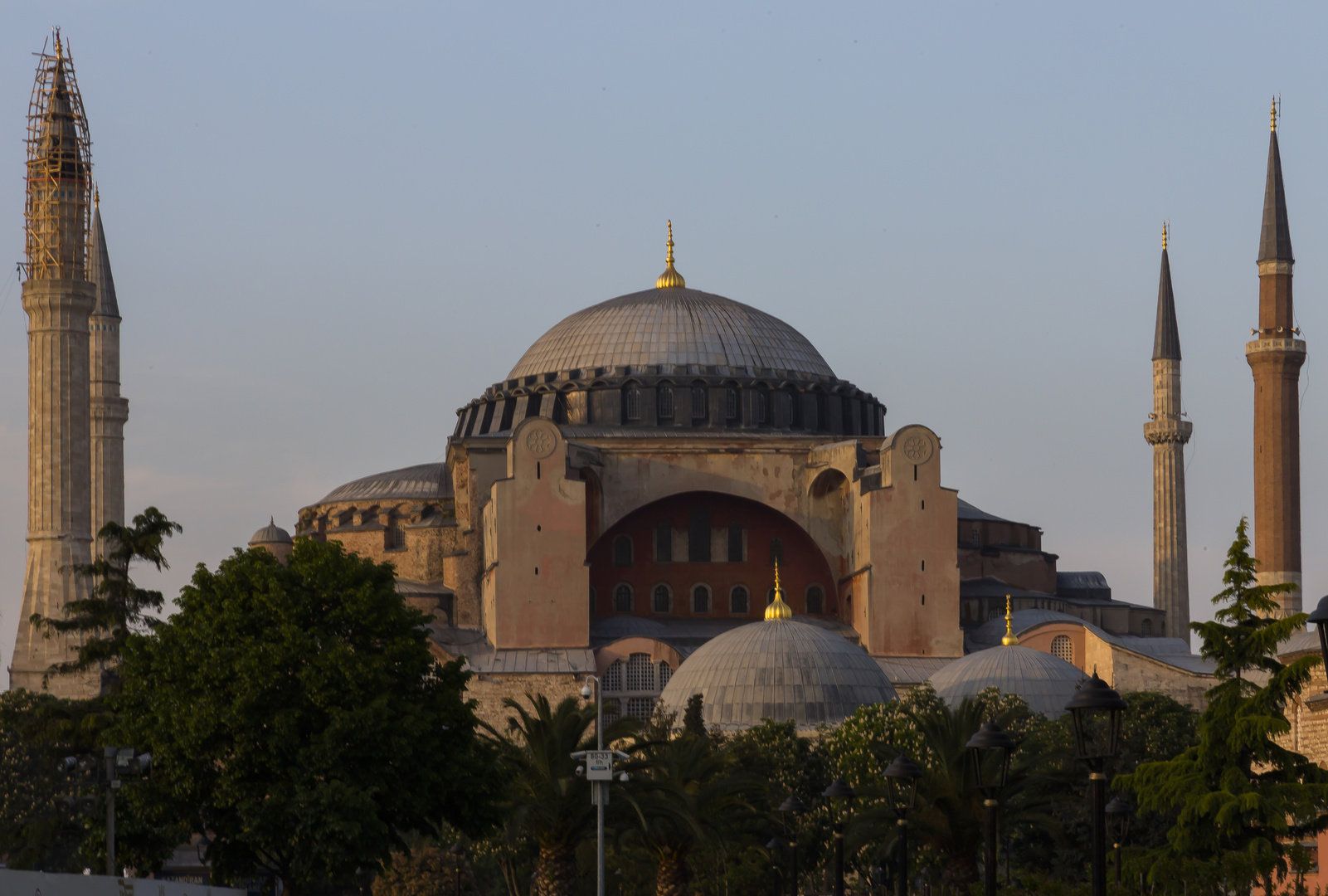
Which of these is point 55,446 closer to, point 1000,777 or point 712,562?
point 712,562

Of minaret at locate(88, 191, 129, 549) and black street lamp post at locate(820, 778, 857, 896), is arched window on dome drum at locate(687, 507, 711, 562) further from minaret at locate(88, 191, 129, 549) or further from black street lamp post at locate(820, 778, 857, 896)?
black street lamp post at locate(820, 778, 857, 896)

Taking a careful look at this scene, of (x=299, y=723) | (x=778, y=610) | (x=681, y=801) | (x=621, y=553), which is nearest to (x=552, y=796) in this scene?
(x=681, y=801)

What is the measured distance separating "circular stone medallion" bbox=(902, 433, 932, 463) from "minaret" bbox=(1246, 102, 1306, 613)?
26.4 ft

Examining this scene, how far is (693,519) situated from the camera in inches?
2050

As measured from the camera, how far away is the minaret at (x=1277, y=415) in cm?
4981

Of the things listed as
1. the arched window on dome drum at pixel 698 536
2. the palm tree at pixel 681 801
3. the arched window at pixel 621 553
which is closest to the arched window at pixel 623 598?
the arched window at pixel 621 553

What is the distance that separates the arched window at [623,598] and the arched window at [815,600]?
4.32 meters

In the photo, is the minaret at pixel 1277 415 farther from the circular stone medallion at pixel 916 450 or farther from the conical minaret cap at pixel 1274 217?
the circular stone medallion at pixel 916 450

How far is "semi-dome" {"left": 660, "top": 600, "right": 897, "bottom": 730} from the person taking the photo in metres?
43.3

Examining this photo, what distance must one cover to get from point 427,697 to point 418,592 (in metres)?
26.0

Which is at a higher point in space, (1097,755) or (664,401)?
(664,401)

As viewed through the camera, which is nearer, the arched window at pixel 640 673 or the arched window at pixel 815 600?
the arched window at pixel 640 673

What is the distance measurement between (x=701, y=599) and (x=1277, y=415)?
1434 centimetres

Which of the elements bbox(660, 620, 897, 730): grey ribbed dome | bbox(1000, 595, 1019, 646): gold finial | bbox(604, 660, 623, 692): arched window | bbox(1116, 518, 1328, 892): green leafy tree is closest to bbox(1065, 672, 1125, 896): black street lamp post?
bbox(1116, 518, 1328, 892): green leafy tree
